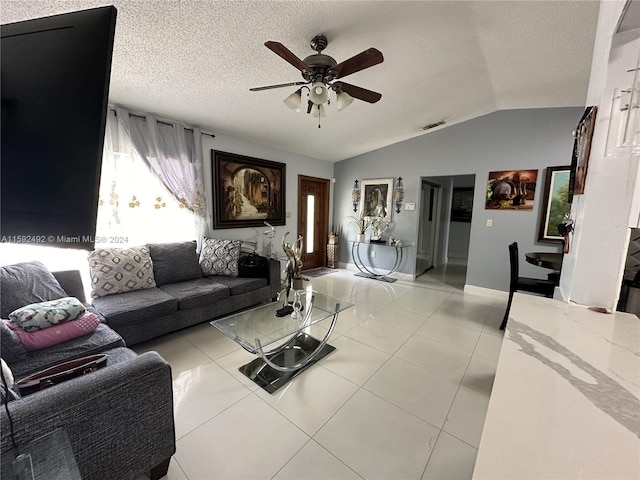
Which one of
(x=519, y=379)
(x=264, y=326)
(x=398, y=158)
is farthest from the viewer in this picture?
(x=398, y=158)

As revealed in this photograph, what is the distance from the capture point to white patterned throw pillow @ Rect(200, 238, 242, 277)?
10.3 feet

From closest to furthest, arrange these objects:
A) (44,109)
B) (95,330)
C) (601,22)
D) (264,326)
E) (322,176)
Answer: (44,109) → (601,22) → (95,330) → (264,326) → (322,176)

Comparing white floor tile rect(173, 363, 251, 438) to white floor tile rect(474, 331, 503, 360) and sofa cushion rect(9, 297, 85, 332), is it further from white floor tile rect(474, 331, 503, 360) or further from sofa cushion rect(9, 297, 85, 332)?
white floor tile rect(474, 331, 503, 360)

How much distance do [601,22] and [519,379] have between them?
2.13 m

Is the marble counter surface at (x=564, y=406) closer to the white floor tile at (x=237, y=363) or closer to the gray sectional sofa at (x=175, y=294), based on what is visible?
the white floor tile at (x=237, y=363)

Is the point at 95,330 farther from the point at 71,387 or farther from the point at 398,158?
the point at 398,158

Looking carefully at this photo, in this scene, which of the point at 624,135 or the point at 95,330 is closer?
the point at 624,135

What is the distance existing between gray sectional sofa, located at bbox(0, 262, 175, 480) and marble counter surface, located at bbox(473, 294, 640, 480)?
122 cm

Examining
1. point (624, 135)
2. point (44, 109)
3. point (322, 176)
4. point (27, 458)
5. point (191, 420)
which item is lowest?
point (191, 420)

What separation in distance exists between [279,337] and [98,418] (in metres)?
1.00

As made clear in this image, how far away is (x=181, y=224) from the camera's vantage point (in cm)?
325

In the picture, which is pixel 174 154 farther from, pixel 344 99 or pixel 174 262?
pixel 344 99

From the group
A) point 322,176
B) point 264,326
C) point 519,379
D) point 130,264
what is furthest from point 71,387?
point 322,176

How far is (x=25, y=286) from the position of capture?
1861mm
